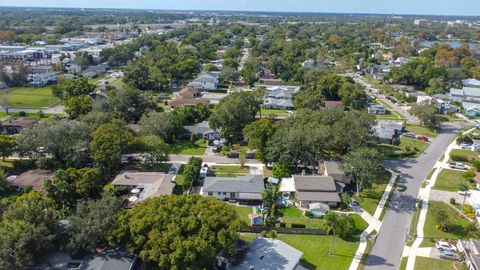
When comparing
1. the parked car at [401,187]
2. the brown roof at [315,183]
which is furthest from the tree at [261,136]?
the parked car at [401,187]

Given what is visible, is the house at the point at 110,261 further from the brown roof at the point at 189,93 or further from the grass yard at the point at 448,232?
the brown roof at the point at 189,93

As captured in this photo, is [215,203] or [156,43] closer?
[215,203]

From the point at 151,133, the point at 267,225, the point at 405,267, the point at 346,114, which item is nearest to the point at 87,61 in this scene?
the point at 151,133

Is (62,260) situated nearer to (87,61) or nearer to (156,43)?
(87,61)

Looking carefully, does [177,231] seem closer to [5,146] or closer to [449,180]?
[5,146]

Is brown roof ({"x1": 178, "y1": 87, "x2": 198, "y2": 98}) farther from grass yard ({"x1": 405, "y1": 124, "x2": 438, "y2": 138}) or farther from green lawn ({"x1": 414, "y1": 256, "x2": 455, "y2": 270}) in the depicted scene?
green lawn ({"x1": 414, "y1": 256, "x2": 455, "y2": 270})

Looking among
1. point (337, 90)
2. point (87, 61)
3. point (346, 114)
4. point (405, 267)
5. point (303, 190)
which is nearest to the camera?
point (405, 267)

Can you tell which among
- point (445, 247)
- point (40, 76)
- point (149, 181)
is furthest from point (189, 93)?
point (445, 247)
